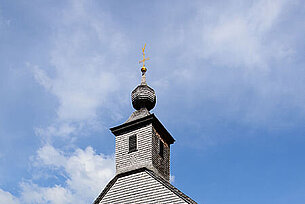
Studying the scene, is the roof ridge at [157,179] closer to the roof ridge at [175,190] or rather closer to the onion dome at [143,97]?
the roof ridge at [175,190]

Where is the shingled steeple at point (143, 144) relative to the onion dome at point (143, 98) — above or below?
below

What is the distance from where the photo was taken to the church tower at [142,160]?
17250mm

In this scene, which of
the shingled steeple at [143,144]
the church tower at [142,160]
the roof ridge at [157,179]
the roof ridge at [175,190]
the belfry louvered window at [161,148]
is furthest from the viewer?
the belfry louvered window at [161,148]

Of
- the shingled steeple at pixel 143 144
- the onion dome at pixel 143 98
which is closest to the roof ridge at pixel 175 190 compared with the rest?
the shingled steeple at pixel 143 144

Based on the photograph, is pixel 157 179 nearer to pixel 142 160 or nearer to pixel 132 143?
pixel 142 160

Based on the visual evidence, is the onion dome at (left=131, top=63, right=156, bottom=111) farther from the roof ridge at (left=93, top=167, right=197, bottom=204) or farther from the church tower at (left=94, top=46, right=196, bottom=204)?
the roof ridge at (left=93, top=167, right=197, bottom=204)

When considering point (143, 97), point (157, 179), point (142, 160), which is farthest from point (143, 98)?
point (157, 179)

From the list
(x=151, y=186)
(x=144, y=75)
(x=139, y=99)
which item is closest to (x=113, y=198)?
(x=151, y=186)

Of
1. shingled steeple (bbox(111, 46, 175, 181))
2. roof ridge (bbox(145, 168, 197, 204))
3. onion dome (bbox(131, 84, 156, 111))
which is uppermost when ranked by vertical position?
onion dome (bbox(131, 84, 156, 111))

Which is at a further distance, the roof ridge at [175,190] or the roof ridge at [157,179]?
the roof ridge at [157,179]

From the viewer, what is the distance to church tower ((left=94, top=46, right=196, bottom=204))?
1725 centimetres

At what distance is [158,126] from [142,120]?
3.32 feet

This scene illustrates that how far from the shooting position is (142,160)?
19.2 metres

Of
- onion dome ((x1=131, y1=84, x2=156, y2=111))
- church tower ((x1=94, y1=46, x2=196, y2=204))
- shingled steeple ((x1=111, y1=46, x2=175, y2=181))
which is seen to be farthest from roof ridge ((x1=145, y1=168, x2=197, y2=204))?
onion dome ((x1=131, y1=84, x2=156, y2=111))
